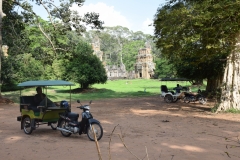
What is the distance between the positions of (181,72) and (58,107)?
16.1 metres

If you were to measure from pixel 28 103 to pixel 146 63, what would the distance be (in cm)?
5931

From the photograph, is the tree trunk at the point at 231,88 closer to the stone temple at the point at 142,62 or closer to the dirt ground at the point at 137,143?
the dirt ground at the point at 137,143

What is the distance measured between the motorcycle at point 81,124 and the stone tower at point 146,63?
59.9 m

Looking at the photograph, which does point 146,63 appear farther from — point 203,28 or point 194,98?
point 203,28

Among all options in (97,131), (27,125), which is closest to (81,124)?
(97,131)

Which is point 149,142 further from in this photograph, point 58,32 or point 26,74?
point 26,74

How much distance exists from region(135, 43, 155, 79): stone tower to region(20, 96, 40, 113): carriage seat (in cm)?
5918

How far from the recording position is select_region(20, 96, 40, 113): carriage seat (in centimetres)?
853

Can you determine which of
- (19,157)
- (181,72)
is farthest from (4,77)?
(19,157)

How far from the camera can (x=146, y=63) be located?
6725 centimetres

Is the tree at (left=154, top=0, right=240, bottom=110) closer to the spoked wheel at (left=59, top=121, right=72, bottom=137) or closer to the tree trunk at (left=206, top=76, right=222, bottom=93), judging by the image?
the spoked wheel at (left=59, top=121, right=72, bottom=137)

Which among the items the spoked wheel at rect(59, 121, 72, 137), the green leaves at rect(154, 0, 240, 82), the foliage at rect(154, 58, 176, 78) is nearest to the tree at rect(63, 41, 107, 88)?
the green leaves at rect(154, 0, 240, 82)

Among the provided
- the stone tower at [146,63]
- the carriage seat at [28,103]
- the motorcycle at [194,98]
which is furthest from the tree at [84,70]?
the stone tower at [146,63]

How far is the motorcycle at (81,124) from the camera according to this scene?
7293 mm
